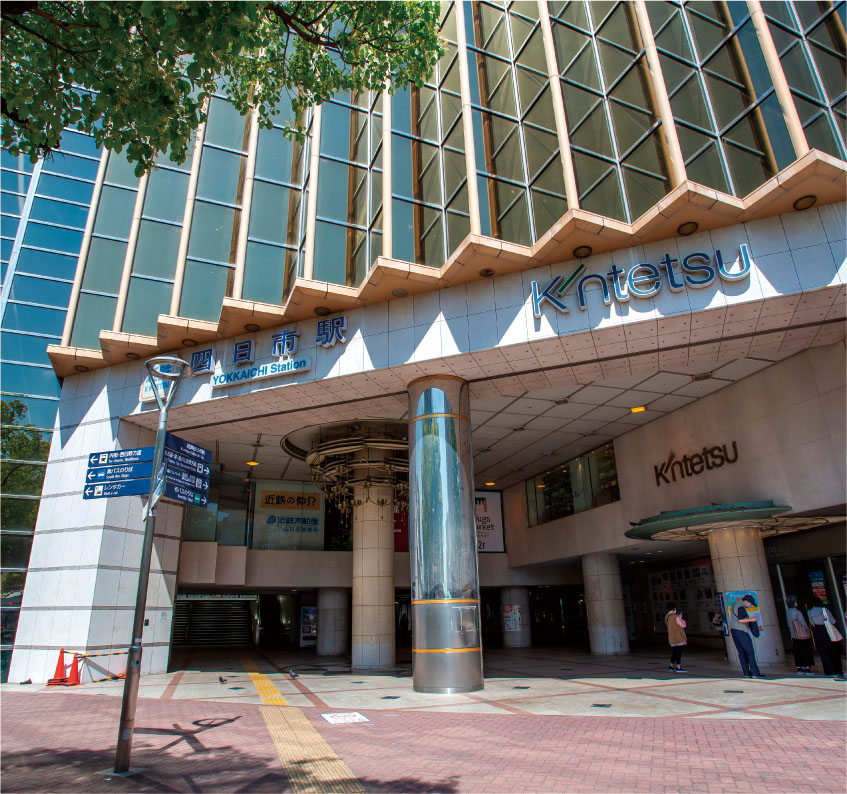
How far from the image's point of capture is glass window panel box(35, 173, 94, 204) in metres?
17.9

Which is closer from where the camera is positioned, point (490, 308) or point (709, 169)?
point (709, 169)

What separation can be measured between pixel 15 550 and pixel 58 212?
9816 millimetres

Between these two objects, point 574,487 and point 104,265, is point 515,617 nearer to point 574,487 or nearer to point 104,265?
point 574,487

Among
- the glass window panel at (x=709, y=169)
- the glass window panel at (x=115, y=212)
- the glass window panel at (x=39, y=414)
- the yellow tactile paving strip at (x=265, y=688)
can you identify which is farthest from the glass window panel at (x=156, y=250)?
the glass window panel at (x=709, y=169)

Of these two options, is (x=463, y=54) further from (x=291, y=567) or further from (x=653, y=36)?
(x=291, y=567)

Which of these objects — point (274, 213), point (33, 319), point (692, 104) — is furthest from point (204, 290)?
point (692, 104)

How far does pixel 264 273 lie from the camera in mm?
14797

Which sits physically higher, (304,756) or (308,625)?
(308,625)

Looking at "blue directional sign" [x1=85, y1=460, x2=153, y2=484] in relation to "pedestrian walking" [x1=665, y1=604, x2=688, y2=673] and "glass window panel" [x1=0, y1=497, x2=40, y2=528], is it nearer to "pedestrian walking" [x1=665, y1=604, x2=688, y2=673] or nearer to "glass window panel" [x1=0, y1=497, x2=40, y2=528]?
"glass window panel" [x1=0, y1=497, x2=40, y2=528]

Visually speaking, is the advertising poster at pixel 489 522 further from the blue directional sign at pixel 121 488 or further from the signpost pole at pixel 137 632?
the signpost pole at pixel 137 632

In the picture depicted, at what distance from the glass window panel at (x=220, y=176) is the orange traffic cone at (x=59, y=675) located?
39.4 feet

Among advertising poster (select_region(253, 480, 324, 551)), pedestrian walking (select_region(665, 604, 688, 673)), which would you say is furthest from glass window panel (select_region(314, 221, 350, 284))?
advertising poster (select_region(253, 480, 324, 551))

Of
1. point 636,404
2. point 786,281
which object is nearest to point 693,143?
point 786,281

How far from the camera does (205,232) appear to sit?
629 inches
